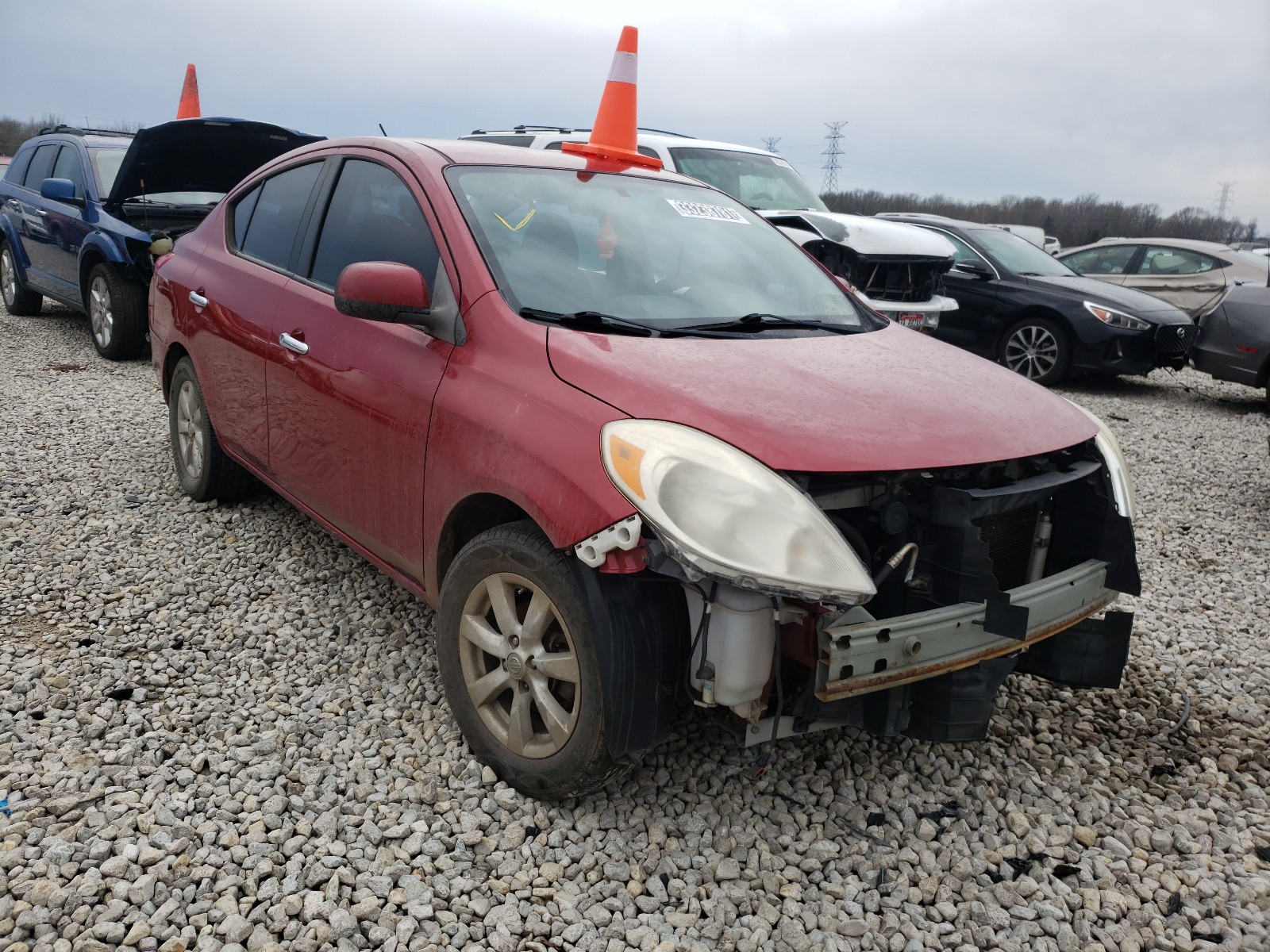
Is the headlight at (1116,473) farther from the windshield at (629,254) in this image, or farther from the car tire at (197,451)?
the car tire at (197,451)

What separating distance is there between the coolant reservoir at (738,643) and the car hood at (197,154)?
5.89m

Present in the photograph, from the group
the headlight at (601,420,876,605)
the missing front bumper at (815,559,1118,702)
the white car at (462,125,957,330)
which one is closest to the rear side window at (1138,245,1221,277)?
the white car at (462,125,957,330)

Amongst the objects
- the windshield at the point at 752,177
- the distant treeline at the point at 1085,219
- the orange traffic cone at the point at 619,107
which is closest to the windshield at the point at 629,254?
the orange traffic cone at the point at 619,107

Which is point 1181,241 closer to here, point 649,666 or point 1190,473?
point 1190,473

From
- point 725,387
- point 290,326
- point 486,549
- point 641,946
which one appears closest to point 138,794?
point 486,549

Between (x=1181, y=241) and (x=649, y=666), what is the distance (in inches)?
511

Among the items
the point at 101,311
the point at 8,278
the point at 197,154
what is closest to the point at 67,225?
the point at 101,311

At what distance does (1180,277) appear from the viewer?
40.5 feet

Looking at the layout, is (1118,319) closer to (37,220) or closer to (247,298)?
(247,298)

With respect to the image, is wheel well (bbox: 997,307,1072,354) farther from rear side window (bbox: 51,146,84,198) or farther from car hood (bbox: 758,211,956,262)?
rear side window (bbox: 51,146,84,198)

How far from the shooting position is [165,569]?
4.06 m

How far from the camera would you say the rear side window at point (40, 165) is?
9133 mm

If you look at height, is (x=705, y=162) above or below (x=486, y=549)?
above

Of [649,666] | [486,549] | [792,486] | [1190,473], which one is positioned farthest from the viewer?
[1190,473]
